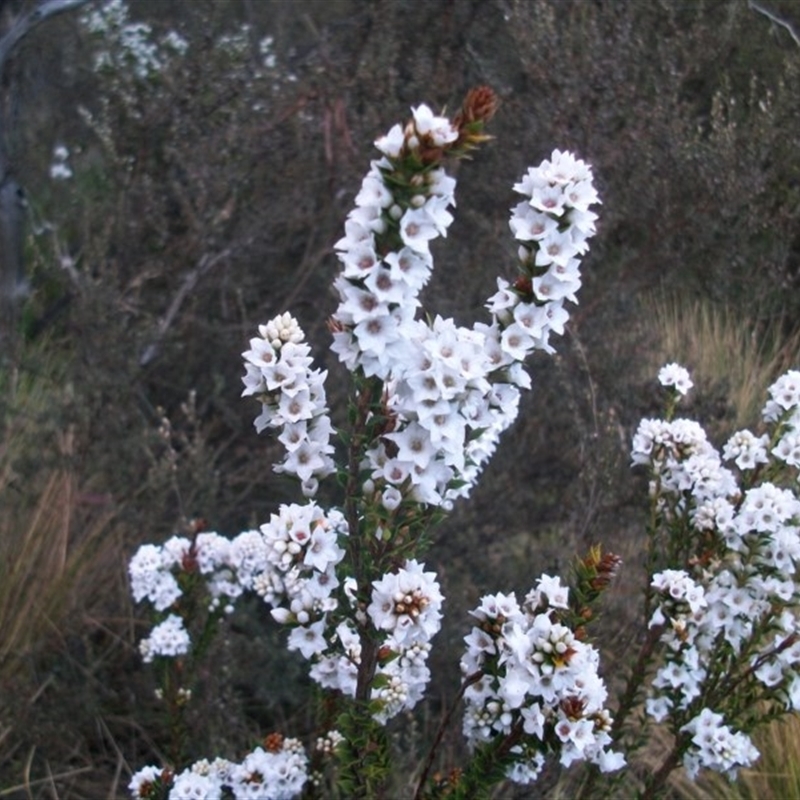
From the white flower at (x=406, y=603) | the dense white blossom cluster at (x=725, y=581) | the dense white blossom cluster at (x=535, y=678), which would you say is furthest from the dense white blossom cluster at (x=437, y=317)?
the dense white blossom cluster at (x=725, y=581)

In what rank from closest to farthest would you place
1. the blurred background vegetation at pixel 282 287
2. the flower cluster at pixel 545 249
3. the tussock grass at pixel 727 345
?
the flower cluster at pixel 545 249, the blurred background vegetation at pixel 282 287, the tussock grass at pixel 727 345

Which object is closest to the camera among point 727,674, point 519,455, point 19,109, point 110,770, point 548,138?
point 727,674

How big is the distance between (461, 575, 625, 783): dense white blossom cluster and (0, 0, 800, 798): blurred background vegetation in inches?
43.5

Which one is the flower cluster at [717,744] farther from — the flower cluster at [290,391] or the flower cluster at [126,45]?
the flower cluster at [126,45]

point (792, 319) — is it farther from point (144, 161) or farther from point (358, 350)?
point (358, 350)

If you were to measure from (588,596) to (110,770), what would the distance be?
1.96 m

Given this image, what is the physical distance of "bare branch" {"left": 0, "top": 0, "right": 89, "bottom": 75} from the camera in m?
4.19


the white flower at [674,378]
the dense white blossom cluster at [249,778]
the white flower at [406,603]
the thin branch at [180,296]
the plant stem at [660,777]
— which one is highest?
the thin branch at [180,296]

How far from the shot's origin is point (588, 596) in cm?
219

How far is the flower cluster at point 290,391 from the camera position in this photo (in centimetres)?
197

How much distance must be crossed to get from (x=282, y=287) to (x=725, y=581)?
9.13ft

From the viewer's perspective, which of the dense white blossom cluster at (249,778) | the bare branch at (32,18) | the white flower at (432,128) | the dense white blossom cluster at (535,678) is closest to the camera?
the white flower at (432,128)

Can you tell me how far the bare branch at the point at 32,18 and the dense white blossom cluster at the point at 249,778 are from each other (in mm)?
2800

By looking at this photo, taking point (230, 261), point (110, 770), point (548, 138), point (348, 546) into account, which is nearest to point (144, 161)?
point (230, 261)
